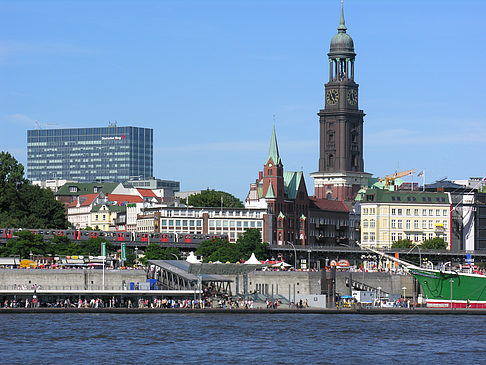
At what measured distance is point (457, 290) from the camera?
158 metres

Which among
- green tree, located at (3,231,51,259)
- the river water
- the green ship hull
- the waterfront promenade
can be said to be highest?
green tree, located at (3,231,51,259)

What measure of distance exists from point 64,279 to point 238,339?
5535cm

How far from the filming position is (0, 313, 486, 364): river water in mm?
101125

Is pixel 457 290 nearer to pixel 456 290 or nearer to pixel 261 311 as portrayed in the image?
pixel 456 290

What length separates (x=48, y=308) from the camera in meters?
142

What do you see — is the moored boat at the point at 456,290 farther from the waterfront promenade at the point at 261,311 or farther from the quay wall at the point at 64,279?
the quay wall at the point at 64,279

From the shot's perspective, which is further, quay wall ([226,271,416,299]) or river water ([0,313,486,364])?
quay wall ([226,271,416,299])

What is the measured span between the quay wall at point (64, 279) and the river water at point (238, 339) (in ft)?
81.2

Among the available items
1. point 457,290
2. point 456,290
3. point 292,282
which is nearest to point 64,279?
point 292,282

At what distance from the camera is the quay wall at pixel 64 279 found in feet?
534

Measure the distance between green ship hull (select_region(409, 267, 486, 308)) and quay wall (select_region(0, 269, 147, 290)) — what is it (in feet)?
122

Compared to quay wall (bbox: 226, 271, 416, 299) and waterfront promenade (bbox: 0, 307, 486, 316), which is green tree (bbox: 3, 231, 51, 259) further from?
waterfront promenade (bbox: 0, 307, 486, 316)

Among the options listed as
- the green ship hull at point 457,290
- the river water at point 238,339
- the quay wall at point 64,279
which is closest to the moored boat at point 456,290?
the green ship hull at point 457,290

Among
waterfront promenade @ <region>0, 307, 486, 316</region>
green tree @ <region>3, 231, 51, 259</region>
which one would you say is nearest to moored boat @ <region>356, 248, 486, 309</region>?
waterfront promenade @ <region>0, 307, 486, 316</region>
